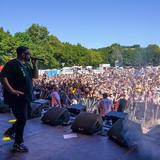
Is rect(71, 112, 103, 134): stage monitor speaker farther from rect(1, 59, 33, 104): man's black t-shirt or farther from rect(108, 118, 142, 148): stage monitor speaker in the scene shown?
rect(1, 59, 33, 104): man's black t-shirt

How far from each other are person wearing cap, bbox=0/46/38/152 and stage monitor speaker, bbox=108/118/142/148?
4.81 ft

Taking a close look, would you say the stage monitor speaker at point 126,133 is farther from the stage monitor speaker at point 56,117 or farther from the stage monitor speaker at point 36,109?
the stage monitor speaker at point 36,109

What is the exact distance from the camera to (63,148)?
4750mm

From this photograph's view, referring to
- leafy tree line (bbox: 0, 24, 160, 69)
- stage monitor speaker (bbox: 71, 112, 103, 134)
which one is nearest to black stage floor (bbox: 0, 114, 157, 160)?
stage monitor speaker (bbox: 71, 112, 103, 134)

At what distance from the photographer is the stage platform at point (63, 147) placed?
4.33 m

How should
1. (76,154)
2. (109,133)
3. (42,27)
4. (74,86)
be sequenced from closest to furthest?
(76,154)
(109,133)
(74,86)
(42,27)

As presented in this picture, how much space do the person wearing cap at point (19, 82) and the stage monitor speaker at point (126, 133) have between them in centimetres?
146

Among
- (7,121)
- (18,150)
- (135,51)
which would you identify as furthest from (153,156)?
(7,121)

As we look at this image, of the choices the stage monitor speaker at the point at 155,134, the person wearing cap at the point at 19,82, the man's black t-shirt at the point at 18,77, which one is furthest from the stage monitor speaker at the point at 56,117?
the man's black t-shirt at the point at 18,77

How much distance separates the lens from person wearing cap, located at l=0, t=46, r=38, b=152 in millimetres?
4121

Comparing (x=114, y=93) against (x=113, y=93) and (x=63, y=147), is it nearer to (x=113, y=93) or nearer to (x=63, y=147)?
(x=113, y=93)

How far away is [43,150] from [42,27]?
66402mm

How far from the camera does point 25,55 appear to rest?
4.19 meters

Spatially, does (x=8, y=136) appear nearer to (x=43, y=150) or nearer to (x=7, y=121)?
(x=43, y=150)
